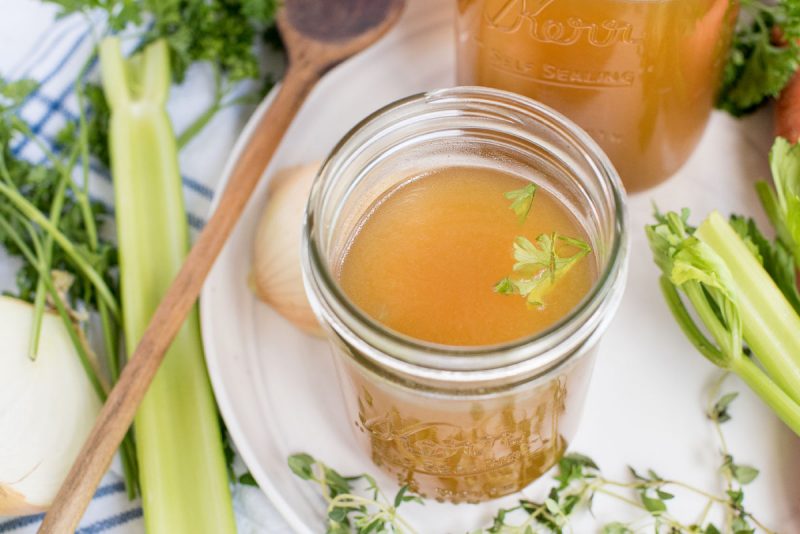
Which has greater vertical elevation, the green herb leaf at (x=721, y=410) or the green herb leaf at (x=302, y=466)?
the green herb leaf at (x=721, y=410)

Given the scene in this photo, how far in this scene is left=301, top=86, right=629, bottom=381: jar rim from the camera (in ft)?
2.82

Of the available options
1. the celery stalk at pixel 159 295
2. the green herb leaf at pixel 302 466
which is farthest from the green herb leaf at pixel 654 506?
the celery stalk at pixel 159 295

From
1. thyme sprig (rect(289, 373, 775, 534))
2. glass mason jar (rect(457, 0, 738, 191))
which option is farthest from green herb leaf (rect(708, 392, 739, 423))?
glass mason jar (rect(457, 0, 738, 191))

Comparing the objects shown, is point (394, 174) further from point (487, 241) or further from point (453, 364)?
point (453, 364)

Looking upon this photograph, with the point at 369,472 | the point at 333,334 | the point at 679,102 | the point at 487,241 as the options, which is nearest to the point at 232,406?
the point at 369,472

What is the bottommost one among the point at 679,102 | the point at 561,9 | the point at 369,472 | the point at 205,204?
the point at 369,472

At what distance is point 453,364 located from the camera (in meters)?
0.86

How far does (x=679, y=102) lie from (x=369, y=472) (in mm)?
684

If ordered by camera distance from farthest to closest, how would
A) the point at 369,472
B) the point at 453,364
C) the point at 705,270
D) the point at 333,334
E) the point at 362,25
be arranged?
the point at 362,25, the point at 369,472, the point at 705,270, the point at 333,334, the point at 453,364

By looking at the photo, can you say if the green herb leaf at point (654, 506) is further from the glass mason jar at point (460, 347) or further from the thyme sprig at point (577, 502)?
the glass mason jar at point (460, 347)

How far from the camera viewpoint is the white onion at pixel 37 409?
48.4 inches

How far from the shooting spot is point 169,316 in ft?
4.16

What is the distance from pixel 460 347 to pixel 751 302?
1.69 ft

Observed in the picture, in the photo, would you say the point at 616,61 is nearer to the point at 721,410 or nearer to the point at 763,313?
the point at 763,313
